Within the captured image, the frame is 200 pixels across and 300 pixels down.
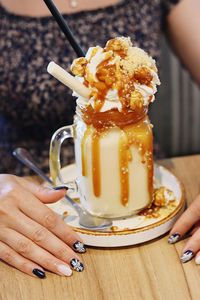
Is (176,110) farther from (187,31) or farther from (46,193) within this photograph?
(46,193)

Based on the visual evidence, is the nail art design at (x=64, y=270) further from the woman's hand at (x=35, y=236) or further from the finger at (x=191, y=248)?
the finger at (x=191, y=248)

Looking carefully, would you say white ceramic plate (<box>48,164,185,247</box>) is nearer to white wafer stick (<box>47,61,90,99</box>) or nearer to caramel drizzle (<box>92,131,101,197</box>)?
caramel drizzle (<box>92,131,101,197</box>)

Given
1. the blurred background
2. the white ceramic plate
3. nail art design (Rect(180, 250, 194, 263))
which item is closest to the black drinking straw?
the white ceramic plate

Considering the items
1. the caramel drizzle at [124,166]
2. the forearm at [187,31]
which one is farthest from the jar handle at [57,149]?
the forearm at [187,31]

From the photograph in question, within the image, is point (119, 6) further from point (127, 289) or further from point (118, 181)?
point (127, 289)

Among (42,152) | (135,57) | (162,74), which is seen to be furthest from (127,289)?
(162,74)

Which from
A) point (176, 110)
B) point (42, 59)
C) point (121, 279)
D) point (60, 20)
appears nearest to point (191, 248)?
point (121, 279)
